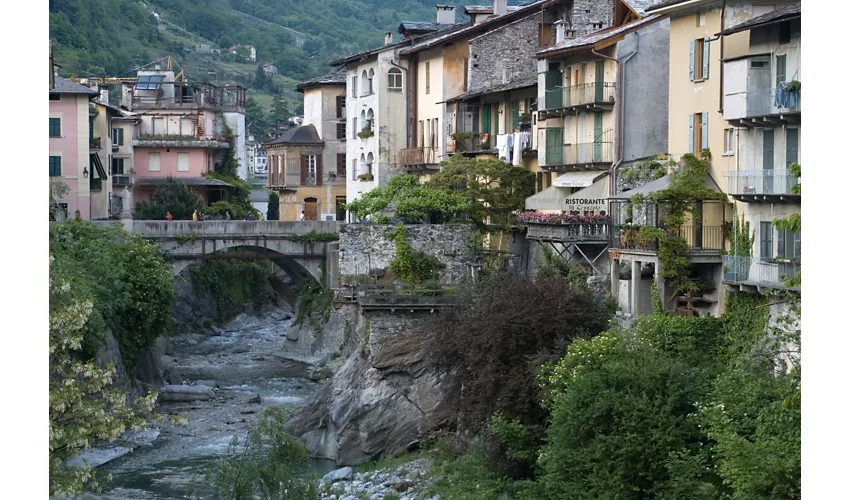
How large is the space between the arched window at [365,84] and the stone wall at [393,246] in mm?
17120

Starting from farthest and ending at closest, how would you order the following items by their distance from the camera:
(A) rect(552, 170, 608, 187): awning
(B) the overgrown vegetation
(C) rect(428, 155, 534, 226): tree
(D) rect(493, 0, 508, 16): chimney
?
(B) the overgrown vegetation, (D) rect(493, 0, 508, 16): chimney, (C) rect(428, 155, 534, 226): tree, (A) rect(552, 170, 608, 187): awning

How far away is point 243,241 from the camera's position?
236 ft

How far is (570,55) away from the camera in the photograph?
5184 centimetres

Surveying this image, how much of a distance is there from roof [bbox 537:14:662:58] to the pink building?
100 ft

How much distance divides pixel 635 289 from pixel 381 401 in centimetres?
1166

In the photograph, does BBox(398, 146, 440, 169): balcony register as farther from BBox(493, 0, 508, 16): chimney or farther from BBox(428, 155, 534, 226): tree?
BBox(428, 155, 534, 226): tree

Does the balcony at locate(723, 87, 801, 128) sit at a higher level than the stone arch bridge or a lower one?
higher

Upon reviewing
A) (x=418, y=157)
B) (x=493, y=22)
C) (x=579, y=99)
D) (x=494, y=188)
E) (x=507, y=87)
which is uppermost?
(x=493, y=22)

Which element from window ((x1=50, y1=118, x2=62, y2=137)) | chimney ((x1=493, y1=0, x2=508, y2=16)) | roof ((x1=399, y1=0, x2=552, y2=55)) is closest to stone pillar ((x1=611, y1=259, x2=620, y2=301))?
roof ((x1=399, y1=0, x2=552, y2=55))

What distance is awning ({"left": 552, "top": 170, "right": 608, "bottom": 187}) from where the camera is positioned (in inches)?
1966

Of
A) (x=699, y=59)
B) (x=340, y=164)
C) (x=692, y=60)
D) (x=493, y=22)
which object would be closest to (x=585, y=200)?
(x=692, y=60)

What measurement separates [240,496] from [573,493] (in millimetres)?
7480

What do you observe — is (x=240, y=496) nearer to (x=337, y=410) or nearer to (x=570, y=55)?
(x=337, y=410)

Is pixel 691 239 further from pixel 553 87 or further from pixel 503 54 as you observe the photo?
pixel 503 54
